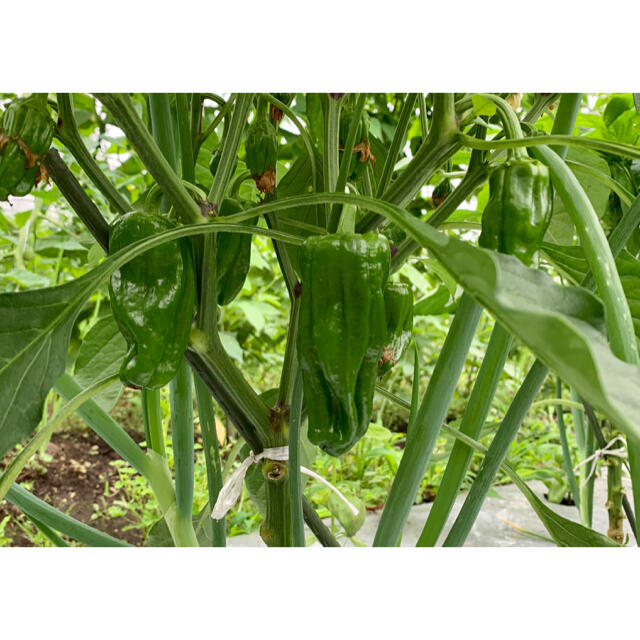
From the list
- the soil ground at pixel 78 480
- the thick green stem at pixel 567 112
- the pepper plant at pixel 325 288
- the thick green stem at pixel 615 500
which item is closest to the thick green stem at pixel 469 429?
the pepper plant at pixel 325 288

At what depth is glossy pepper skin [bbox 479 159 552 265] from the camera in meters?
0.23

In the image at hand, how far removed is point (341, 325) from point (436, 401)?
0.08m

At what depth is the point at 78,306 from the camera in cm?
27

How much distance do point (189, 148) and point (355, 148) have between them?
9cm

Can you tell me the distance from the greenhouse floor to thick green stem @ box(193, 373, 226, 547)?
0.84m

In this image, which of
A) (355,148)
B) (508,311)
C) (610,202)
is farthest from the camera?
(610,202)

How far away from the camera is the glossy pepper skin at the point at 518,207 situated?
0.23m

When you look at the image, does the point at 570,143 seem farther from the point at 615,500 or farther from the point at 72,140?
the point at 615,500

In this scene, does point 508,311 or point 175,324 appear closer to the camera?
point 508,311

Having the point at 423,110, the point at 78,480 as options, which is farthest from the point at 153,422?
the point at 78,480

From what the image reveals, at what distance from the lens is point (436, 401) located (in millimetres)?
322
